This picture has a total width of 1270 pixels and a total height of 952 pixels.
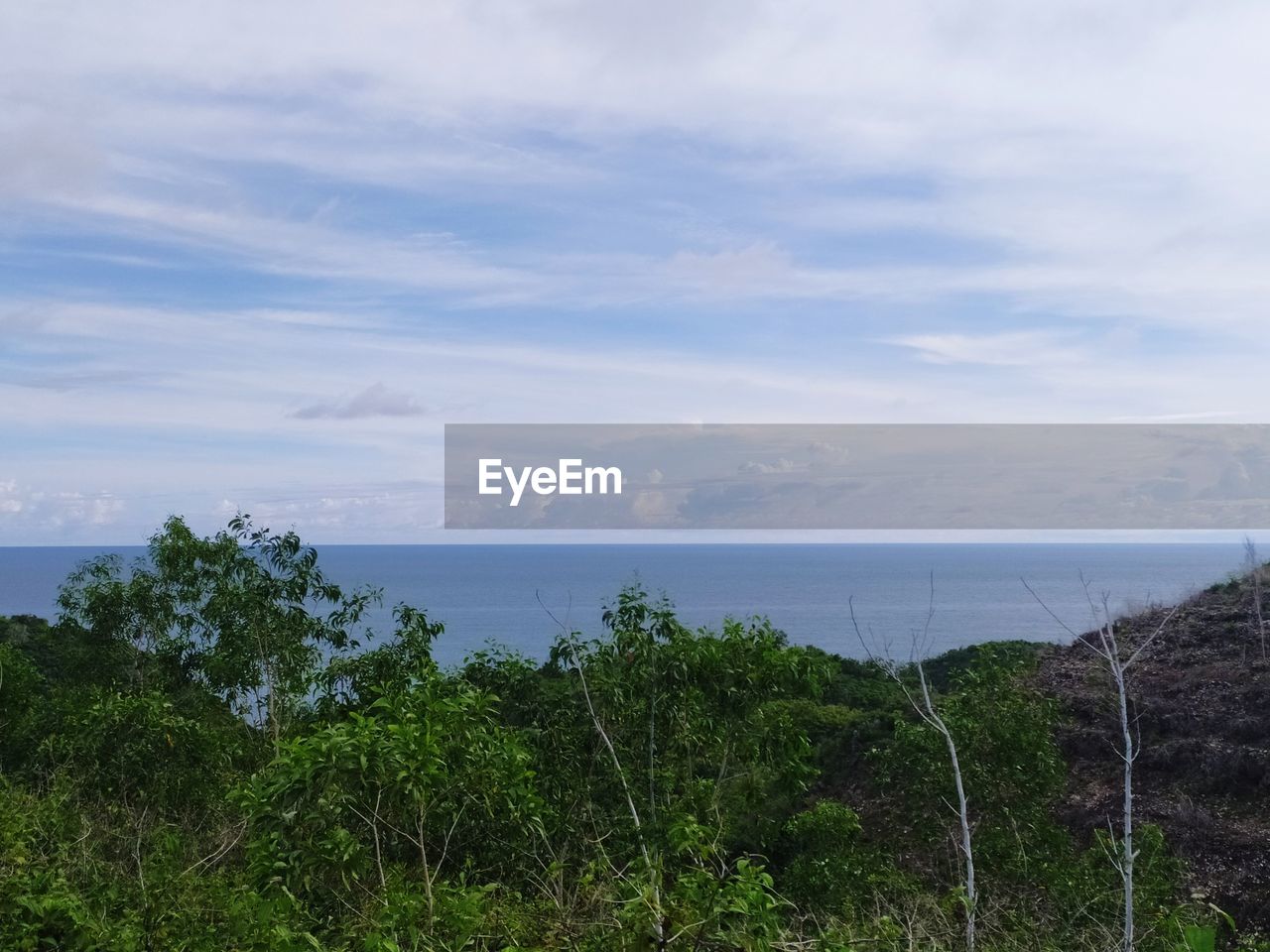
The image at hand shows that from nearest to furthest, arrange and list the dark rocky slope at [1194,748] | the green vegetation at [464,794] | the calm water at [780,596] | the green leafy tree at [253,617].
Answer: the green vegetation at [464,794], the green leafy tree at [253,617], the dark rocky slope at [1194,748], the calm water at [780,596]

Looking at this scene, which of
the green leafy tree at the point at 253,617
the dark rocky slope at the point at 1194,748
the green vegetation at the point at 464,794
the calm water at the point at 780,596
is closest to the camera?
the green vegetation at the point at 464,794

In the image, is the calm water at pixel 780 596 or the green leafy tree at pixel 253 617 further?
the calm water at pixel 780 596

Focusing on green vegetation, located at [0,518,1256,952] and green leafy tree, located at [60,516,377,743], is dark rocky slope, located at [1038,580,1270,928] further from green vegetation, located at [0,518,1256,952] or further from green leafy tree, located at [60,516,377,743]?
green leafy tree, located at [60,516,377,743]

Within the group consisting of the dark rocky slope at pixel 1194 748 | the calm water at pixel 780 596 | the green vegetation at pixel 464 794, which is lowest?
the calm water at pixel 780 596

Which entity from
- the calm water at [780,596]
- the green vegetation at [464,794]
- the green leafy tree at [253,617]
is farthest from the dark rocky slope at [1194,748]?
the green leafy tree at [253,617]

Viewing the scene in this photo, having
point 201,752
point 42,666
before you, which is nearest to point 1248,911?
point 201,752

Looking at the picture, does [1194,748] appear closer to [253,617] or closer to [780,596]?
[253,617]

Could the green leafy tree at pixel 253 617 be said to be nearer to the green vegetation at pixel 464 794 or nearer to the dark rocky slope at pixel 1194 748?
the green vegetation at pixel 464 794

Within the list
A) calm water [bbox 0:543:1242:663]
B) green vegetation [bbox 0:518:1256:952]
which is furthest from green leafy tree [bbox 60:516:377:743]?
calm water [bbox 0:543:1242:663]
